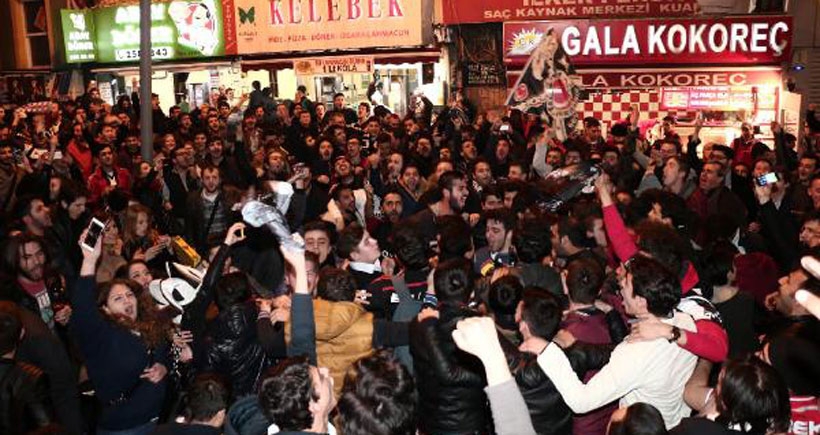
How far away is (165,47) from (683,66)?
1271 centimetres

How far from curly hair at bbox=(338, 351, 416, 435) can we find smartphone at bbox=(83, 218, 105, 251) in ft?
8.09

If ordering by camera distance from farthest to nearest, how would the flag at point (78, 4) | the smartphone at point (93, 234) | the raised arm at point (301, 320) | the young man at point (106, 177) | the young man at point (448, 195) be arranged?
the flag at point (78, 4) → the young man at point (106, 177) → the young man at point (448, 195) → the smartphone at point (93, 234) → the raised arm at point (301, 320)

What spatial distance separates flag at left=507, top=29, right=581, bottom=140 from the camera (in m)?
11.8

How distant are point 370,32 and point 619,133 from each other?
280 inches

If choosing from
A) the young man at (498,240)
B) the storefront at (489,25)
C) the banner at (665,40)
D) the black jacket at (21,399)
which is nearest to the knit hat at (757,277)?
the young man at (498,240)

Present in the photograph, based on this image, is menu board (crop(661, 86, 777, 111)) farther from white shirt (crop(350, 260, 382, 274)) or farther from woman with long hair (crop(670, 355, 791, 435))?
woman with long hair (crop(670, 355, 791, 435))

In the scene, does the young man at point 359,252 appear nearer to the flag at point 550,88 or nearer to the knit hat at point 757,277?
the knit hat at point 757,277

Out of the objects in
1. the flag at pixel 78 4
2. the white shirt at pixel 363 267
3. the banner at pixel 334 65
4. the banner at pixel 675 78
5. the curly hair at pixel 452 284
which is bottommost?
the white shirt at pixel 363 267

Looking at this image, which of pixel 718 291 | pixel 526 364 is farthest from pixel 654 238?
pixel 526 364

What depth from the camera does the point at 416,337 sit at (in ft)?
14.6

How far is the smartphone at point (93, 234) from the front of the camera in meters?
5.20

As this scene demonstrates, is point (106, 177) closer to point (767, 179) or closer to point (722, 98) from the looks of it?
point (767, 179)

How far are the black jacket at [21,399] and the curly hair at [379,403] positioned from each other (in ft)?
6.14

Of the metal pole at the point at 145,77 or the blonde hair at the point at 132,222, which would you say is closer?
the blonde hair at the point at 132,222
